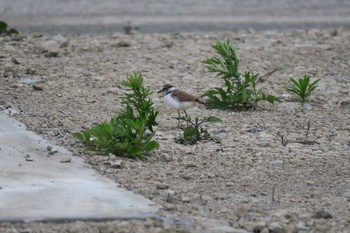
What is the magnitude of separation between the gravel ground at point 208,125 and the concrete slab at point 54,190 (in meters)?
0.13

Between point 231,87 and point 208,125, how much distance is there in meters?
0.59

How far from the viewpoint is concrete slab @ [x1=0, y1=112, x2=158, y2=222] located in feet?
21.6

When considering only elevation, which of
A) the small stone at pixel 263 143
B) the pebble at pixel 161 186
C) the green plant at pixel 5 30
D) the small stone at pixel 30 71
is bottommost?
the pebble at pixel 161 186

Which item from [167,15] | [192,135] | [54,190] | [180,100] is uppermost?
[167,15]

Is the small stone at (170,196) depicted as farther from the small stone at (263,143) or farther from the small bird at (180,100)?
the small bird at (180,100)

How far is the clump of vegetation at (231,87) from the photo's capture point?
970 cm

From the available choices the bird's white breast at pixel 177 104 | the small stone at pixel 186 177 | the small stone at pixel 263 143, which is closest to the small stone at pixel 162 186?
the small stone at pixel 186 177

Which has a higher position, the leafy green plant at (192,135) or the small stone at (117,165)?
the leafy green plant at (192,135)

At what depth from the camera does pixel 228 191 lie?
7379 millimetres

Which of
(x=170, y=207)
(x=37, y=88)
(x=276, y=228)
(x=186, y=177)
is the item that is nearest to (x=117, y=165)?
(x=186, y=177)

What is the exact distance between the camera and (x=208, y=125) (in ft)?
31.5

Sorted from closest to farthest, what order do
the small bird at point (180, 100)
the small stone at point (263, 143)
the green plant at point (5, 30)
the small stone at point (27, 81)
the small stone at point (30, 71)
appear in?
the small stone at point (263, 143) < the small bird at point (180, 100) < the small stone at point (27, 81) < the small stone at point (30, 71) < the green plant at point (5, 30)

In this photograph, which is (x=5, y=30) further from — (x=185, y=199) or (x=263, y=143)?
(x=185, y=199)

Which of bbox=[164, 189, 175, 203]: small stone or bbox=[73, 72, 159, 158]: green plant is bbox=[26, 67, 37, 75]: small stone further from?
bbox=[164, 189, 175, 203]: small stone
